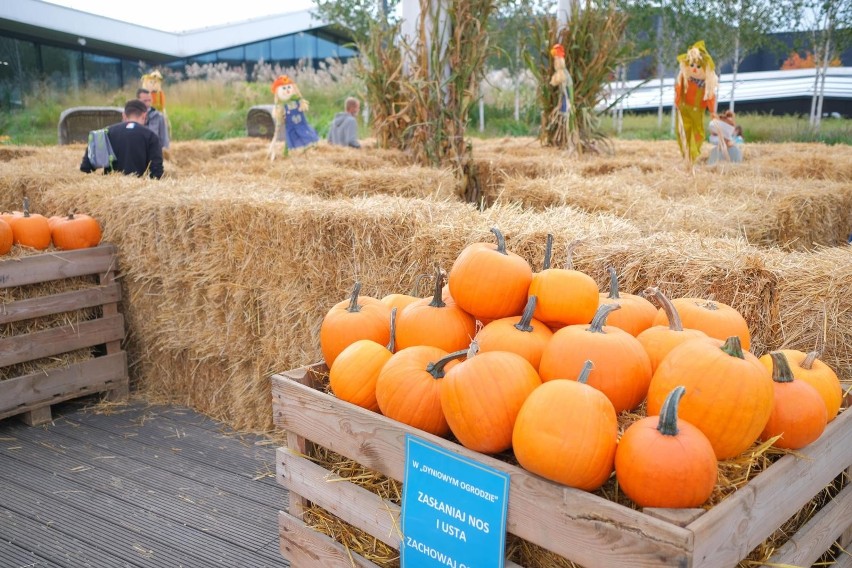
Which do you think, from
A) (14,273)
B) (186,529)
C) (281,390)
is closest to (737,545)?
(281,390)

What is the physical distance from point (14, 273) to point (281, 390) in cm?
290

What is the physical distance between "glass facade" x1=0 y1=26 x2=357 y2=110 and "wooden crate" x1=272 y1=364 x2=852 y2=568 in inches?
643

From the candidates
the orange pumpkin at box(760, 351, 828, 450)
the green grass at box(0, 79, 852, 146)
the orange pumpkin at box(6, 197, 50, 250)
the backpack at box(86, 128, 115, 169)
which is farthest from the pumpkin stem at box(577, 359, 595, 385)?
the green grass at box(0, 79, 852, 146)

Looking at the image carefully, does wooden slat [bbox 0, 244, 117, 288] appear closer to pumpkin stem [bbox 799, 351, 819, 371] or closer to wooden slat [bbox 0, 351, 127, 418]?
wooden slat [bbox 0, 351, 127, 418]

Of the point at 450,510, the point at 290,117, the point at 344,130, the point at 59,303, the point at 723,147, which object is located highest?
the point at 290,117

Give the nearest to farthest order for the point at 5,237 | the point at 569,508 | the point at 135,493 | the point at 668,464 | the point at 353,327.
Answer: the point at 668,464 < the point at 569,508 < the point at 353,327 < the point at 135,493 < the point at 5,237

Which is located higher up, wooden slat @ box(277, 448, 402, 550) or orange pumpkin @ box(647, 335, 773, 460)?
orange pumpkin @ box(647, 335, 773, 460)

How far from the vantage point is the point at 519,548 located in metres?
1.62

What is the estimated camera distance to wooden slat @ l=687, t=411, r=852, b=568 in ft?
4.15

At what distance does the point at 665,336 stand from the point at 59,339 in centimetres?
383

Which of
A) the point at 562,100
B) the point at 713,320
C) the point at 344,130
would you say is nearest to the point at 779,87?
the point at 562,100

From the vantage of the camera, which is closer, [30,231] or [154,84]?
[30,231]

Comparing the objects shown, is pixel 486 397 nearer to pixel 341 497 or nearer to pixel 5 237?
pixel 341 497

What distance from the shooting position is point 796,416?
1.49 meters
